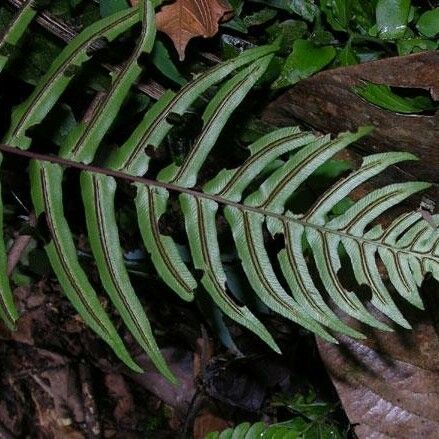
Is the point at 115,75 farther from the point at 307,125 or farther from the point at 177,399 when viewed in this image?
the point at 177,399

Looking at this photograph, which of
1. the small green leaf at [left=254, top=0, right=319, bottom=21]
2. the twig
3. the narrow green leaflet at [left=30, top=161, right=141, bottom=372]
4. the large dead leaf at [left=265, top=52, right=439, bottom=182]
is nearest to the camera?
the narrow green leaflet at [left=30, top=161, right=141, bottom=372]

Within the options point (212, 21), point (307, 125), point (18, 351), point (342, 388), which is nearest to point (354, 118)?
point (307, 125)

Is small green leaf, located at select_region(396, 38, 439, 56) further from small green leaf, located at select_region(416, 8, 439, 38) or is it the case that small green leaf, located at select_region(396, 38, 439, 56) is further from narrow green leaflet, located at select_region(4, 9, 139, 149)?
narrow green leaflet, located at select_region(4, 9, 139, 149)

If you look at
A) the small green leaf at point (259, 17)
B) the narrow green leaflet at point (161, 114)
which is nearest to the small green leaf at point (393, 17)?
the small green leaf at point (259, 17)

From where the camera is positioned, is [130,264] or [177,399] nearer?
[130,264]

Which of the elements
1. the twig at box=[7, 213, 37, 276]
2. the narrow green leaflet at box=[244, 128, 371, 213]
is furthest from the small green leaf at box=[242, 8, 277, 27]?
the twig at box=[7, 213, 37, 276]

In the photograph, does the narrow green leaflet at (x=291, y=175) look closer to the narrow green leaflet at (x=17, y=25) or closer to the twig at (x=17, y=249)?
the narrow green leaflet at (x=17, y=25)
